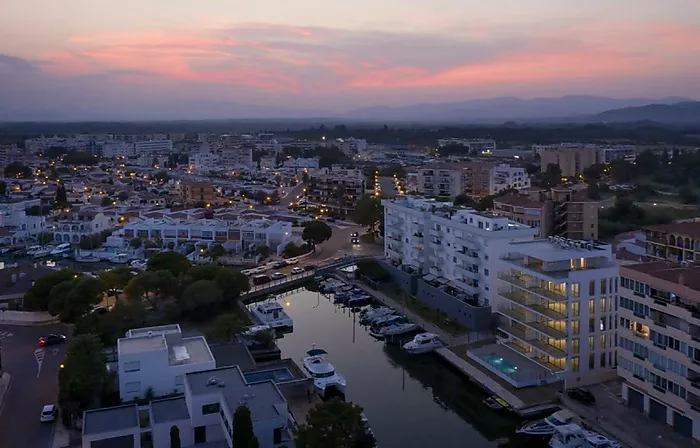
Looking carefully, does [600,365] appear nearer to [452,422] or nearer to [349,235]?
[452,422]

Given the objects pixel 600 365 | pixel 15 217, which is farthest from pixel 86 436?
pixel 15 217

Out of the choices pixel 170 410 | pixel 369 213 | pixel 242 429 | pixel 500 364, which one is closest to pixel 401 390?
pixel 500 364

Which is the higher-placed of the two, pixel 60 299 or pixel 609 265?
pixel 609 265

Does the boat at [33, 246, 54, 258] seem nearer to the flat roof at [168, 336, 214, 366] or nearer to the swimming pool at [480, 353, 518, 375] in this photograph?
the flat roof at [168, 336, 214, 366]

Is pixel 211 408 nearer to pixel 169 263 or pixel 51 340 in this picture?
pixel 51 340

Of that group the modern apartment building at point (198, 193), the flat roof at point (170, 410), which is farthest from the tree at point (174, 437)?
the modern apartment building at point (198, 193)

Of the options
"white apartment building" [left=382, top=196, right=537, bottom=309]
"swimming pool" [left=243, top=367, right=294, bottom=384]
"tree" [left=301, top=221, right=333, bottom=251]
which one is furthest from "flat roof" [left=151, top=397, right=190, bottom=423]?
"tree" [left=301, top=221, right=333, bottom=251]
